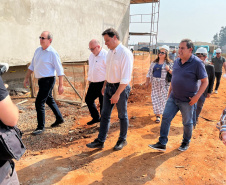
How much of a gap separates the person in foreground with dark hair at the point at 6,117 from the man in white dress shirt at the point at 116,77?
6.44ft

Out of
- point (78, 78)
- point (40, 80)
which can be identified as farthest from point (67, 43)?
point (40, 80)

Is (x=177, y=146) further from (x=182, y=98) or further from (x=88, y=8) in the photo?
(x=88, y=8)

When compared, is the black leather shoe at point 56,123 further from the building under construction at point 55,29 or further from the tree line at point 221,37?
the tree line at point 221,37

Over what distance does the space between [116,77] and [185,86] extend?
1174mm

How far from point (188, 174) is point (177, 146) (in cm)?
94

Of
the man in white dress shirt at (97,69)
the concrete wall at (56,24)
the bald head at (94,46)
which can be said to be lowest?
the man in white dress shirt at (97,69)

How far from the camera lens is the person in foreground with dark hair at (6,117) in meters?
1.40

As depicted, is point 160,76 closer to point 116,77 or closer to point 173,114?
point 173,114

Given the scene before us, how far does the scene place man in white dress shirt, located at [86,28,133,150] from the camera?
3.28m

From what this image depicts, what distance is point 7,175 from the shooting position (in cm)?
162

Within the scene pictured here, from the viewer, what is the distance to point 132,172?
3.18 m

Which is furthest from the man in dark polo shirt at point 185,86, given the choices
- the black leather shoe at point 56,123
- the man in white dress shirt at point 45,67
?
the black leather shoe at point 56,123

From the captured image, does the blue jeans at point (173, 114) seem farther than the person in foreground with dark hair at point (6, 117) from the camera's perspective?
Yes

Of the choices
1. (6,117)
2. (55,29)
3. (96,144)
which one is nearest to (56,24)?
(55,29)
